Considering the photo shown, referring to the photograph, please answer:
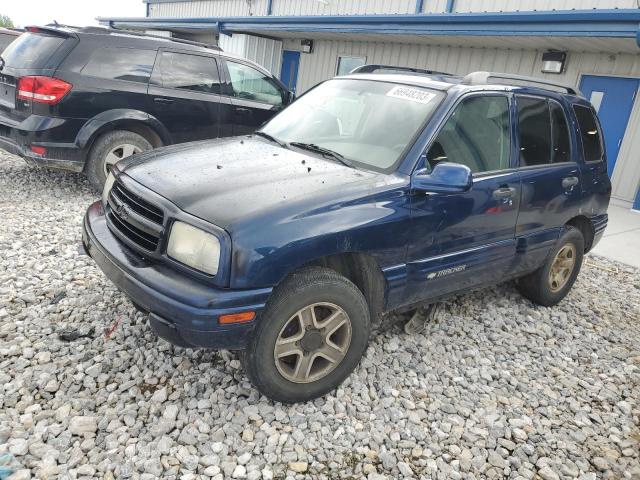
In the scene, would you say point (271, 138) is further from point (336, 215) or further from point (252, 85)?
point (252, 85)

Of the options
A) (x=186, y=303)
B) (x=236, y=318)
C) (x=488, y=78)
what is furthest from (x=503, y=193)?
(x=186, y=303)

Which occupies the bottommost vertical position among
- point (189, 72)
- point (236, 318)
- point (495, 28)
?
point (236, 318)

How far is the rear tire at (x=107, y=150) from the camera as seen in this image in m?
5.65

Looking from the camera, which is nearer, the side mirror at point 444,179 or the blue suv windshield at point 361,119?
the side mirror at point 444,179

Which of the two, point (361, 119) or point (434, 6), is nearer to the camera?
point (361, 119)

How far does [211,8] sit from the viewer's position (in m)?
18.5

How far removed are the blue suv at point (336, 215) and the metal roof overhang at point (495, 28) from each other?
364 centimetres

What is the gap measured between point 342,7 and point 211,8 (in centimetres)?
780

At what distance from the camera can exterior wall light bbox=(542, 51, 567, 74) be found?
8.76 metres

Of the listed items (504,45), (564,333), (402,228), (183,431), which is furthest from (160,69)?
(504,45)

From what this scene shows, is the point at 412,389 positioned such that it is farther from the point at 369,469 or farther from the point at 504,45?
the point at 504,45

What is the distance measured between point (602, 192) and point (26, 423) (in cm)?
479

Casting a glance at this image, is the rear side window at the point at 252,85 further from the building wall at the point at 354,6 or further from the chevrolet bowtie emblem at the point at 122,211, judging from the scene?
the building wall at the point at 354,6

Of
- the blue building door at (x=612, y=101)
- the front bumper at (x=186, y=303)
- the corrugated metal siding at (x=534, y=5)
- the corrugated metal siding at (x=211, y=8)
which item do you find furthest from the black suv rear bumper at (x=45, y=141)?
the corrugated metal siding at (x=211, y=8)
